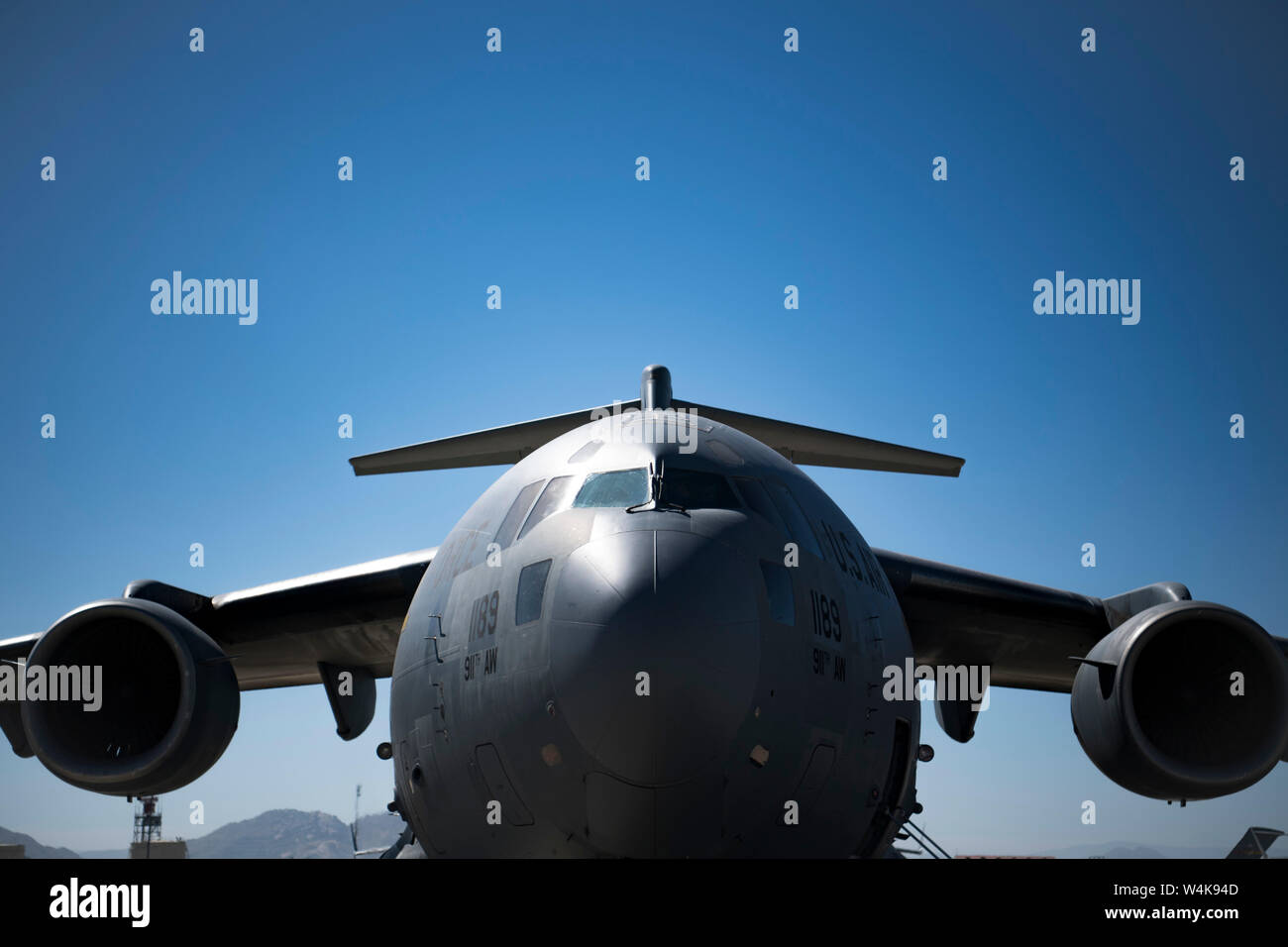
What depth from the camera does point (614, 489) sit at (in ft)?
19.2

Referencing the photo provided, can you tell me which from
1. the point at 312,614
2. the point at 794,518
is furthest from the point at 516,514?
the point at 312,614

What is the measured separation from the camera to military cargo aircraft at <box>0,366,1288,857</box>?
15.9 feet

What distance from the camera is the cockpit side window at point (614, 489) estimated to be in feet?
18.7

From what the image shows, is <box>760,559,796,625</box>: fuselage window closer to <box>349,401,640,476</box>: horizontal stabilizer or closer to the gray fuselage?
the gray fuselage

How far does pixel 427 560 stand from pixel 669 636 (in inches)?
229

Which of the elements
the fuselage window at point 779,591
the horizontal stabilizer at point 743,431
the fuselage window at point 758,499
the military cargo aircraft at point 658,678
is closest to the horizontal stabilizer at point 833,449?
the horizontal stabilizer at point 743,431

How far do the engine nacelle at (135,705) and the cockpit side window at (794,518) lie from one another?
14.9ft

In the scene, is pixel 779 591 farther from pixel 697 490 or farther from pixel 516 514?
pixel 516 514

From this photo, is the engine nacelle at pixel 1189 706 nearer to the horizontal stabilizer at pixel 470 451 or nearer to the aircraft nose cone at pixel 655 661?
the aircraft nose cone at pixel 655 661

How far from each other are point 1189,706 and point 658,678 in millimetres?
5217

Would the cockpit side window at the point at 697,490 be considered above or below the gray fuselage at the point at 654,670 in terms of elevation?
above

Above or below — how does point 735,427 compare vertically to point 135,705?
above
